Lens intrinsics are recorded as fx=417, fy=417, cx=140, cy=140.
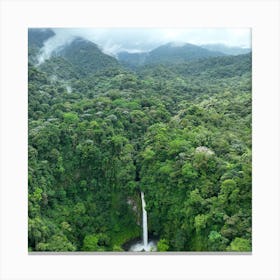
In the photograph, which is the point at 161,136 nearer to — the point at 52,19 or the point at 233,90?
the point at 233,90

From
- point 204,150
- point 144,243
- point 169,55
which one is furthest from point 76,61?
point 144,243

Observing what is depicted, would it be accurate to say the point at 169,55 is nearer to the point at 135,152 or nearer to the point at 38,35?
the point at 135,152

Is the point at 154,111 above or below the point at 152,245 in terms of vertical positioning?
above

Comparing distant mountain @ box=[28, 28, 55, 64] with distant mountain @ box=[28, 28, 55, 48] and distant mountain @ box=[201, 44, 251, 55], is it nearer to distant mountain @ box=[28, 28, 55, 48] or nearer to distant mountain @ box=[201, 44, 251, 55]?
distant mountain @ box=[28, 28, 55, 48]

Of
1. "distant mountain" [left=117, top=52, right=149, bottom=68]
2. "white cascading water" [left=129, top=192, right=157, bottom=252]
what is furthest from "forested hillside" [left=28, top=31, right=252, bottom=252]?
"distant mountain" [left=117, top=52, right=149, bottom=68]

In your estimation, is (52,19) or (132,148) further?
(132,148)
